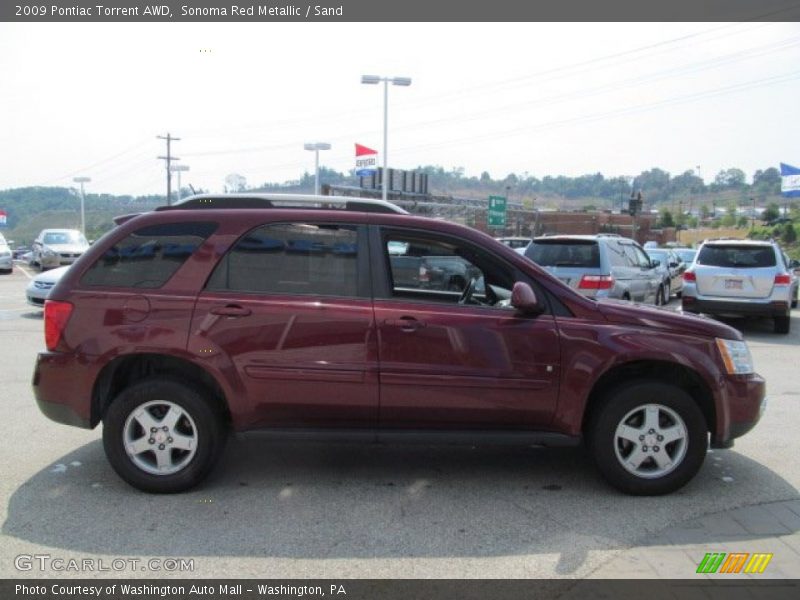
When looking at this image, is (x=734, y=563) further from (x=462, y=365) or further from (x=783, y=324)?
(x=783, y=324)

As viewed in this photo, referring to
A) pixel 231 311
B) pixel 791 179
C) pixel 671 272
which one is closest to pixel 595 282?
pixel 231 311

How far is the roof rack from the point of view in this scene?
4.79 metres

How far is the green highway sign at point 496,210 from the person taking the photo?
34.4 metres

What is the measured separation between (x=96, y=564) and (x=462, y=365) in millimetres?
2312

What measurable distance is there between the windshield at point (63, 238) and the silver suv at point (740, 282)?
20.0 m

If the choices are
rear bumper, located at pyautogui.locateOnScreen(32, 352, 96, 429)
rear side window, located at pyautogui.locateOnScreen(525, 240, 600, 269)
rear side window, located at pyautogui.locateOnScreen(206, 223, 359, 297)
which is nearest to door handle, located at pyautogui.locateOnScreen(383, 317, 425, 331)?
rear side window, located at pyautogui.locateOnScreen(206, 223, 359, 297)

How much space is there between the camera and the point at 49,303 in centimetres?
448

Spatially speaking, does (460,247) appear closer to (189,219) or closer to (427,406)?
(427,406)

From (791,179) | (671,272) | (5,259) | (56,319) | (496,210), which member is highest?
(791,179)

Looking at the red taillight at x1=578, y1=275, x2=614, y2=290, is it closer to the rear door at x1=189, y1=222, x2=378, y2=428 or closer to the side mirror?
the side mirror

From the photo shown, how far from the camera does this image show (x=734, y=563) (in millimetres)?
3568

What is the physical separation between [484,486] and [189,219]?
2676 millimetres

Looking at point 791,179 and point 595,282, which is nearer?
point 595,282
